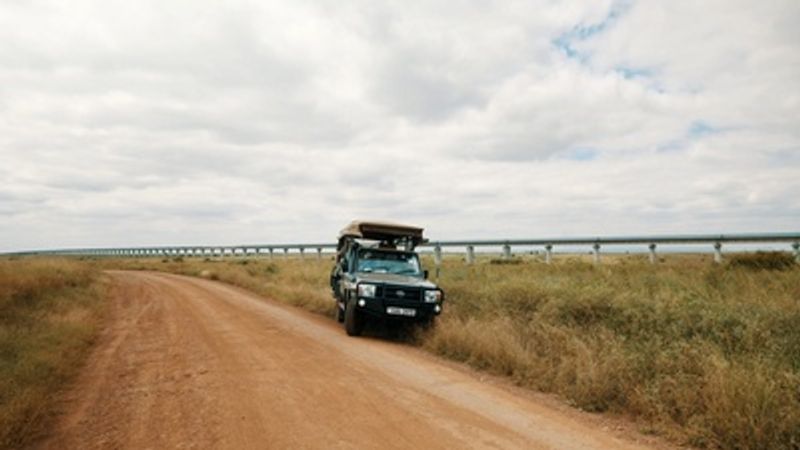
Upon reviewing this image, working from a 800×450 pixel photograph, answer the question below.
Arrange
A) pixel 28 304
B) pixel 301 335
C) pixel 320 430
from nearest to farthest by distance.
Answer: pixel 320 430 < pixel 301 335 < pixel 28 304

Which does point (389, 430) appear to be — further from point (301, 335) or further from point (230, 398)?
point (301, 335)

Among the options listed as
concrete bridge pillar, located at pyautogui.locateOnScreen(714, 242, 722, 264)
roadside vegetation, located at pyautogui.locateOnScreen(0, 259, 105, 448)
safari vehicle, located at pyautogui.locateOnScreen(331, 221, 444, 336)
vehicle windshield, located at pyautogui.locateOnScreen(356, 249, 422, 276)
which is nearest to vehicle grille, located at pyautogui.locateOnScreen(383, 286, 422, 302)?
safari vehicle, located at pyautogui.locateOnScreen(331, 221, 444, 336)

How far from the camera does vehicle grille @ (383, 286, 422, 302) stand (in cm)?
1152

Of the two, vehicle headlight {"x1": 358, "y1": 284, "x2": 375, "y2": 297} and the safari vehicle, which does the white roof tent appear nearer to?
the safari vehicle

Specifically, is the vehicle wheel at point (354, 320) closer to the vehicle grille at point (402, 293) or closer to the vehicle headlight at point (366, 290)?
the vehicle headlight at point (366, 290)

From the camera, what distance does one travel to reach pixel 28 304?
45.7 ft

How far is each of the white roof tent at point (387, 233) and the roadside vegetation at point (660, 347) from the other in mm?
2065

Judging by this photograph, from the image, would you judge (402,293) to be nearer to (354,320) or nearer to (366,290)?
(366,290)

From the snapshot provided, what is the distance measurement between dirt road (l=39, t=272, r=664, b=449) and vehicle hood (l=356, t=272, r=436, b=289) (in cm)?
134

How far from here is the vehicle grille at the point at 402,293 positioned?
11516mm

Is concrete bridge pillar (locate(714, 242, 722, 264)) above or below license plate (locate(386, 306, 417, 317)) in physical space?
above

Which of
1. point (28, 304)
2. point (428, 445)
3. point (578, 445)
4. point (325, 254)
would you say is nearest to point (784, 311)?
point (578, 445)

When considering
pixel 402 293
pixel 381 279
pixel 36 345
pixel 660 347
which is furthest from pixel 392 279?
pixel 36 345

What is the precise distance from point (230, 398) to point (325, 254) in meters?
33.2
